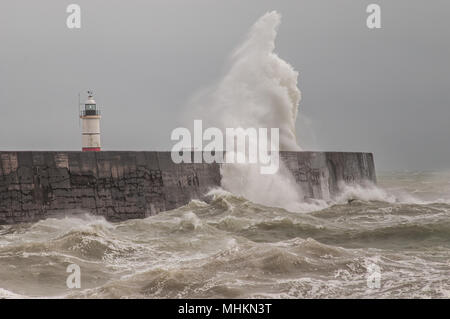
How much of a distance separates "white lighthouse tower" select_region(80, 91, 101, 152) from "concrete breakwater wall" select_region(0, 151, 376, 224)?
430 cm

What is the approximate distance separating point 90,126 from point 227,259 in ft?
32.9

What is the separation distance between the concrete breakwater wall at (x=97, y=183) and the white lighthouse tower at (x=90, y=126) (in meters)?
4.30

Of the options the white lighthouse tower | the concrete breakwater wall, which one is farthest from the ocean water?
the white lighthouse tower

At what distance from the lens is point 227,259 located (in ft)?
19.5

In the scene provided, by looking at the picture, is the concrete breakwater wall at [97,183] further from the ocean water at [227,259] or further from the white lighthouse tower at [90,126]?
the white lighthouse tower at [90,126]

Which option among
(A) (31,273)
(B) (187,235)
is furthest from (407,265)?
(A) (31,273)

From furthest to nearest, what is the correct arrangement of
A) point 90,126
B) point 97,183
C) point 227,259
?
point 90,126 → point 97,183 → point 227,259

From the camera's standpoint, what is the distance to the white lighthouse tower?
1521cm

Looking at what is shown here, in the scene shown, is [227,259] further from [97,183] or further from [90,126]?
[90,126]

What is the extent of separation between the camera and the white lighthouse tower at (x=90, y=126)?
15211mm

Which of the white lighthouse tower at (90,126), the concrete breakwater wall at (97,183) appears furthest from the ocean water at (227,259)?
the white lighthouse tower at (90,126)

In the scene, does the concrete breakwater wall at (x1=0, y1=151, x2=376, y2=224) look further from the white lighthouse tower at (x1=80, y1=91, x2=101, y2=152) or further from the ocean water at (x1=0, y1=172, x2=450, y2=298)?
the white lighthouse tower at (x1=80, y1=91, x2=101, y2=152)

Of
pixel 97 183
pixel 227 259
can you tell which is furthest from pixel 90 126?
pixel 227 259
